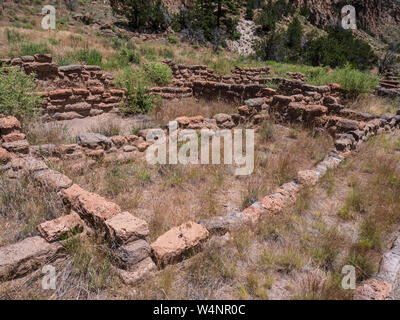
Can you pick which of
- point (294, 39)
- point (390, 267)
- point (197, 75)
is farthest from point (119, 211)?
point (294, 39)

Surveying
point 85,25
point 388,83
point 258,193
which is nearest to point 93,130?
point 258,193

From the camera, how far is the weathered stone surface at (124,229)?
8.73 feet

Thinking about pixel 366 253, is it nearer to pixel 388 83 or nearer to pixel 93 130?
pixel 93 130

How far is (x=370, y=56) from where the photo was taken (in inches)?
1145

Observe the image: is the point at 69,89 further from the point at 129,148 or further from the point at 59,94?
the point at 129,148

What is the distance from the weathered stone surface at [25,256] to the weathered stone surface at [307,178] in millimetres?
3466

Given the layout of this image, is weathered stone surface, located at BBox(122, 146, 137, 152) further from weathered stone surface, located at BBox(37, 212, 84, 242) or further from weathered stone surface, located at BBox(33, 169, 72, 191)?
weathered stone surface, located at BBox(37, 212, 84, 242)

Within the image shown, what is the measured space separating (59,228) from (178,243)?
4.07 feet

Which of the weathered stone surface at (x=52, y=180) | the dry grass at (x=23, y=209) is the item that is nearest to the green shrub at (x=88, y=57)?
the weathered stone surface at (x=52, y=180)

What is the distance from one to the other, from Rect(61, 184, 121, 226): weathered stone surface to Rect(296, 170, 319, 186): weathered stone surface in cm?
285

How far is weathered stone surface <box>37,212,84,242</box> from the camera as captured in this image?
280cm

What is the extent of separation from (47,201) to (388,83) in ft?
55.0

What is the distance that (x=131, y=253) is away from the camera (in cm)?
258

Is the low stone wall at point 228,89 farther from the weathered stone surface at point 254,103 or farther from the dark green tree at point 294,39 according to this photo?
the dark green tree at point 294,39
